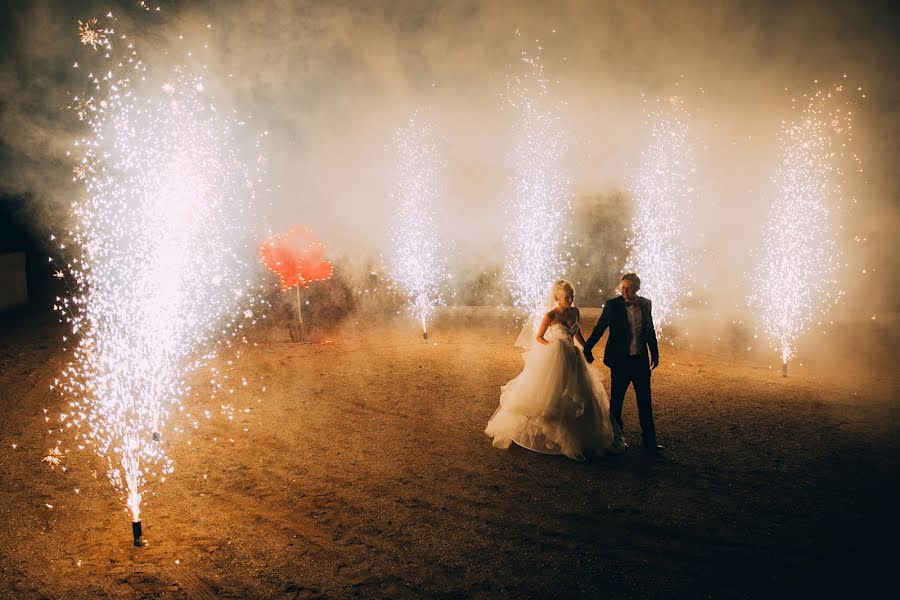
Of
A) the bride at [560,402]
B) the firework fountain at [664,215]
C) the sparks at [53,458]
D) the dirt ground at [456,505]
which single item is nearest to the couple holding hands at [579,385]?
the bride at [560,402]

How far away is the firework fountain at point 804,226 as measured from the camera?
39.2 ft

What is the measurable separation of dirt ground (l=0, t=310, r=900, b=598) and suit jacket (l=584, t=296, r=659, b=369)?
115cm

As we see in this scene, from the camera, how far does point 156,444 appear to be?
6.55 m

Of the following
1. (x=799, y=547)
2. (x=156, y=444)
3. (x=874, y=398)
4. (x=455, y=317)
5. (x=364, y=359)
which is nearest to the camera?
(x=799, y=547)

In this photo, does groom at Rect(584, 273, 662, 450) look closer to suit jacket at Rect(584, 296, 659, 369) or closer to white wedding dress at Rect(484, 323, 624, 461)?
suit jacket at Rect(584, 296, 659, 369)

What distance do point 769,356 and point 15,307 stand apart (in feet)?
68.3

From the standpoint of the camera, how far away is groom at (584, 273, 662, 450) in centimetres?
599

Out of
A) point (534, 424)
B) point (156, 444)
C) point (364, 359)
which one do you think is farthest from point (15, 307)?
point (534, 424)

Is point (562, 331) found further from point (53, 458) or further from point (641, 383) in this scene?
point (53, 458)

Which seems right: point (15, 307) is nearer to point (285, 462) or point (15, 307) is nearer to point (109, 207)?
point (109, 207)

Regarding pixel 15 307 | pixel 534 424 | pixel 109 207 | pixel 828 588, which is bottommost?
pixel 828 588

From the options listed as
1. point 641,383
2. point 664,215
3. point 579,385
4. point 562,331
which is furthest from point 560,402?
point 664,215

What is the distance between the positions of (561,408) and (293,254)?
9.37 meters

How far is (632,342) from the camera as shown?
600 centimetres
